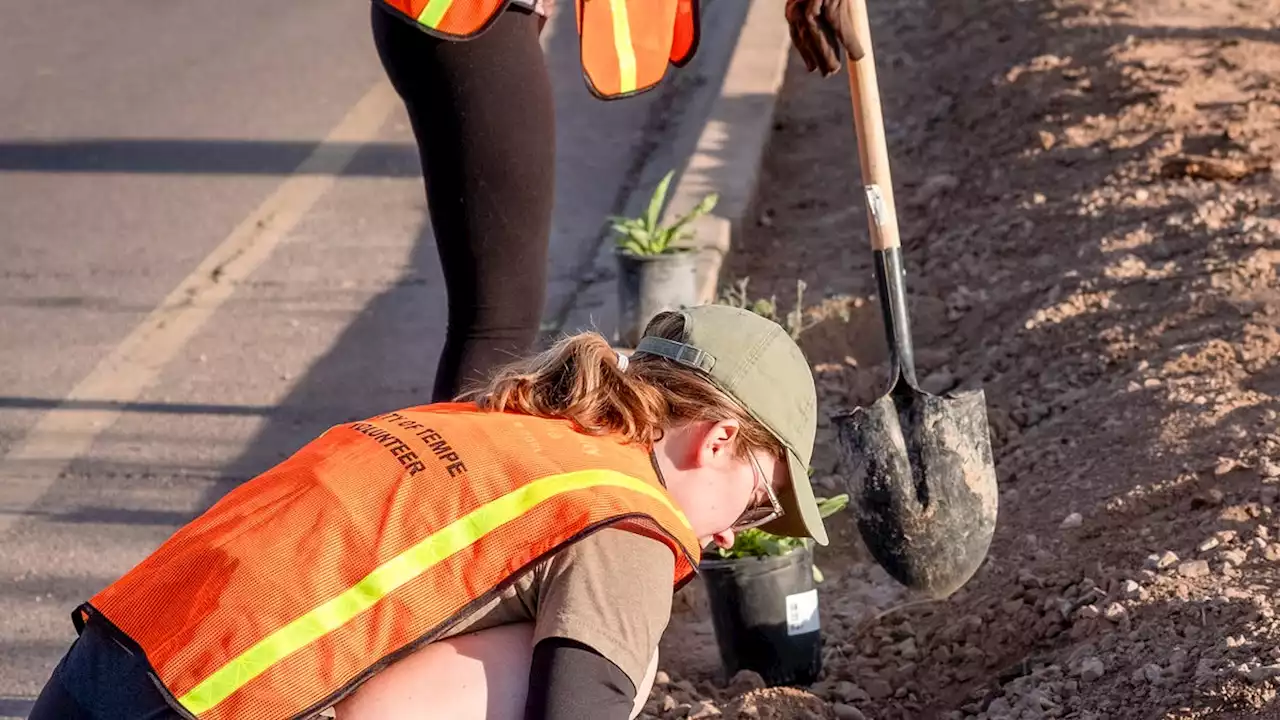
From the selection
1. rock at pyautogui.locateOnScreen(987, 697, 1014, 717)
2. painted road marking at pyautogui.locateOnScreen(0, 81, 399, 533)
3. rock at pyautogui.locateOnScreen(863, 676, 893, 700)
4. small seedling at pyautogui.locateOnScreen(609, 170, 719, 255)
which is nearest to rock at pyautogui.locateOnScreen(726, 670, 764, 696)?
rock at pyautogui.locateOnScreen(863, 676, 893, 700)

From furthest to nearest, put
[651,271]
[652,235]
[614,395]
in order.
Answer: [652,235], [651,271], [614,395]

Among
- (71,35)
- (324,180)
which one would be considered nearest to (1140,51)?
(324,180)

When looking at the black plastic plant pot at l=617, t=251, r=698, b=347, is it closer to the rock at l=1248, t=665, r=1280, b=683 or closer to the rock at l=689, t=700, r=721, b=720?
the rock at l=689, t=700, r=721, b=720

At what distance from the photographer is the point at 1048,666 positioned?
3.09 m

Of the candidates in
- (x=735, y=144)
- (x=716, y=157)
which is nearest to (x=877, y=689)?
(x=716, y=157)

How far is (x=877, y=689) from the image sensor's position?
3.35 m

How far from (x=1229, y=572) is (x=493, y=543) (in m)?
1.63

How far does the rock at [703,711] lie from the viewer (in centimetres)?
318

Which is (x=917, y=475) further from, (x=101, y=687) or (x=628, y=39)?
(x=101, y=687)

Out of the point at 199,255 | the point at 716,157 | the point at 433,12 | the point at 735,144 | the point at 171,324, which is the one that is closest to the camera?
the point at 433,12

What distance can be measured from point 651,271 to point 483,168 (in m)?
1.86

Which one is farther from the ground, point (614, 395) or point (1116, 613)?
point (614, 395)

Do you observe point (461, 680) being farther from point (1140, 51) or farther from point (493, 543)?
point (1140, 51)

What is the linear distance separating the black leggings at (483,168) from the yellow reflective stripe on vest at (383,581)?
2.90 ft
